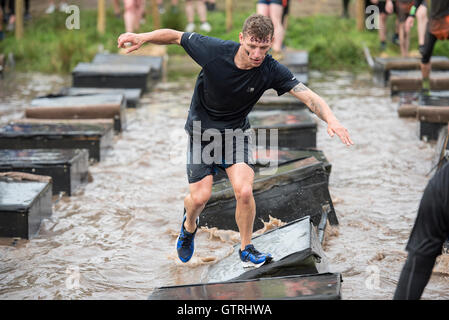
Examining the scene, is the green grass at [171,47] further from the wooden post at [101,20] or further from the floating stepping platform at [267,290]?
the floating stepping platform at [267,290]

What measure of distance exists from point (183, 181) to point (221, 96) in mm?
2902

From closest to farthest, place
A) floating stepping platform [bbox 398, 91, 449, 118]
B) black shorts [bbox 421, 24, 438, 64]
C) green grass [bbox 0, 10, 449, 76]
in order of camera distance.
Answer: floating stepping platform [bbox 398, 91, 449, 118] < black shorts [bbox 421, 24, 438, 64] < green grass [bbox 0, 10, 449, 76]

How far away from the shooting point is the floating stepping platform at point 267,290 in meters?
3.78

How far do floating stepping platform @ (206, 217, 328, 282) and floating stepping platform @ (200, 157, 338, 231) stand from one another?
81 cm

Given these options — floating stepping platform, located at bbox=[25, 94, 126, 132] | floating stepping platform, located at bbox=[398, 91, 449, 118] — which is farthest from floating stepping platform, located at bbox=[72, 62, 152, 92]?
floating stepping platform, located at bbox=[398, 91, 449, 118]

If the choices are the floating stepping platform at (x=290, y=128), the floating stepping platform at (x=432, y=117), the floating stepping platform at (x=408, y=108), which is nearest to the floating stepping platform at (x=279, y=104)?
Answer: the floating stepping platform at (x=290, y=128)

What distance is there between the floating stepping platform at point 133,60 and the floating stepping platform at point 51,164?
18.5 feet

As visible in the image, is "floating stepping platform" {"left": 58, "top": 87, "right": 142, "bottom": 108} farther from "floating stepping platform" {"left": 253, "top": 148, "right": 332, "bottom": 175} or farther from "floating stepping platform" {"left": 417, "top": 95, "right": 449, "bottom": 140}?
"floating stepping platform" {"left": 417, "top": 95, "right": 449, "bottom": 140}

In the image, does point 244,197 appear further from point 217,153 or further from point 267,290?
point 267,290

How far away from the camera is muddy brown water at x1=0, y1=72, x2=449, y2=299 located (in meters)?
5.10

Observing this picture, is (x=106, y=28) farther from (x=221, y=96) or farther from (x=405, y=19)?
(x=221, y=96)

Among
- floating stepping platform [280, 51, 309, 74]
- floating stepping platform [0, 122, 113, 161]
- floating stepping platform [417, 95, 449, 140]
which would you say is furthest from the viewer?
floating stepping platform [280, 51, 309, 74]

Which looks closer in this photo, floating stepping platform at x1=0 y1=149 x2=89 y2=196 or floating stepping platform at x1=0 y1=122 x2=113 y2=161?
floating stepping platform at x1=0 y1=149 x2=89 y2=196
